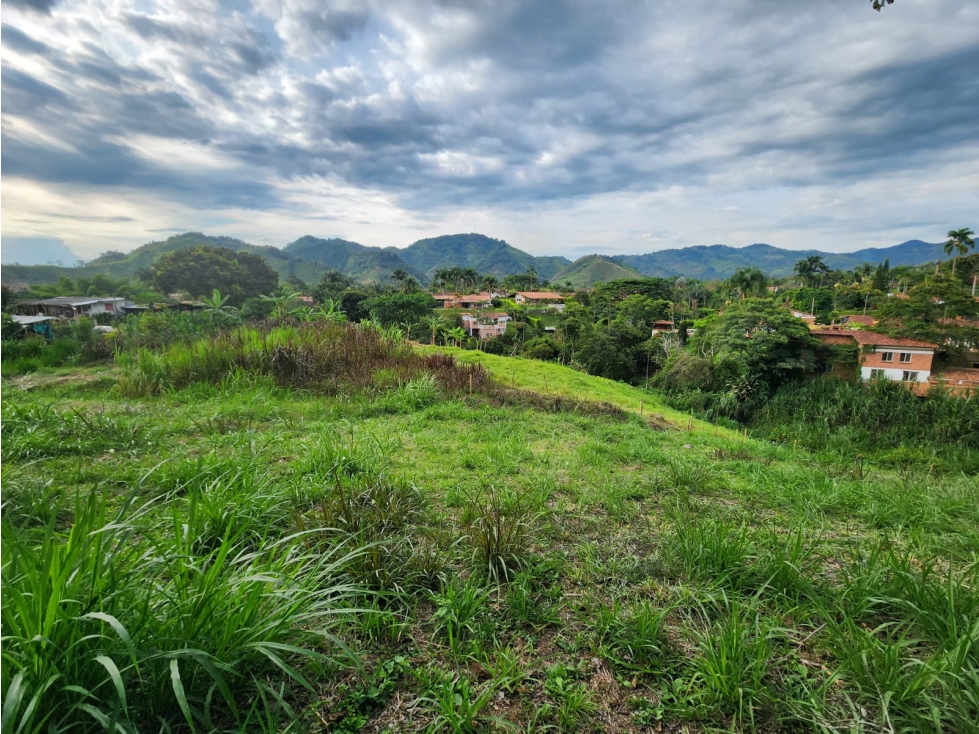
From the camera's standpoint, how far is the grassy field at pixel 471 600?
3.80 ft

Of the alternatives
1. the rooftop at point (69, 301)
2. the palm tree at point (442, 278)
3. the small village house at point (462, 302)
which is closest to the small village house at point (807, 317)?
the small village house at point (462, 302)

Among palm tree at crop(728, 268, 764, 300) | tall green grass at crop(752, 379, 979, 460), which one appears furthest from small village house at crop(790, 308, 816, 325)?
tall green grass at crop(752, 379, 979, 460)

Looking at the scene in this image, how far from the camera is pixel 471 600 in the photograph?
5.77ft

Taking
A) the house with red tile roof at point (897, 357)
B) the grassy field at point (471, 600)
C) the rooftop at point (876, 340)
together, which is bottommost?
the house with red tile roof at point (897, 357)

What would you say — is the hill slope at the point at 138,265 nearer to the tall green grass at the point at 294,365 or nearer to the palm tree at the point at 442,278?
Result: the tall green grass at the point at 294,365

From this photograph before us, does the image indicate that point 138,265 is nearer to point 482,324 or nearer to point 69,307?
point 482,324

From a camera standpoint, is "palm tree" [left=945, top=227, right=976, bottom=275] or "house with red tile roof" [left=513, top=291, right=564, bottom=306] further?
"house with red tile roof" [left=513, top=291, right=564, bottom=306]

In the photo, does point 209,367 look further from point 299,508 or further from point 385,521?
point 385,521

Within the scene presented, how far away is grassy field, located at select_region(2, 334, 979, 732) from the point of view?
1158 mm

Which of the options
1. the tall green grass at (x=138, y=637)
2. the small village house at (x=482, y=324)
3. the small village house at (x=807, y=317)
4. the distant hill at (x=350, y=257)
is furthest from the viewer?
the distant hill at (x=350, y=257)

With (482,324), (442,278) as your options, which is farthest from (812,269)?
(442,278)

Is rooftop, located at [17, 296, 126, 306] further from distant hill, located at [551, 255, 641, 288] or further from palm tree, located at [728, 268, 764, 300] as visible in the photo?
distant hill, located at [551, 255, 641, 288]

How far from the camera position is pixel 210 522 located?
2.00 metres

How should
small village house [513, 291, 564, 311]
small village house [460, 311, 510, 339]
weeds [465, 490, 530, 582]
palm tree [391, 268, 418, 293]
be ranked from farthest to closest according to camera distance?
small village house [513, 291, 564, 311], palm tree [391, 268, 418, 293], small village house [460, 311, 510, 339], weeds [465, 490, 530, 582]
